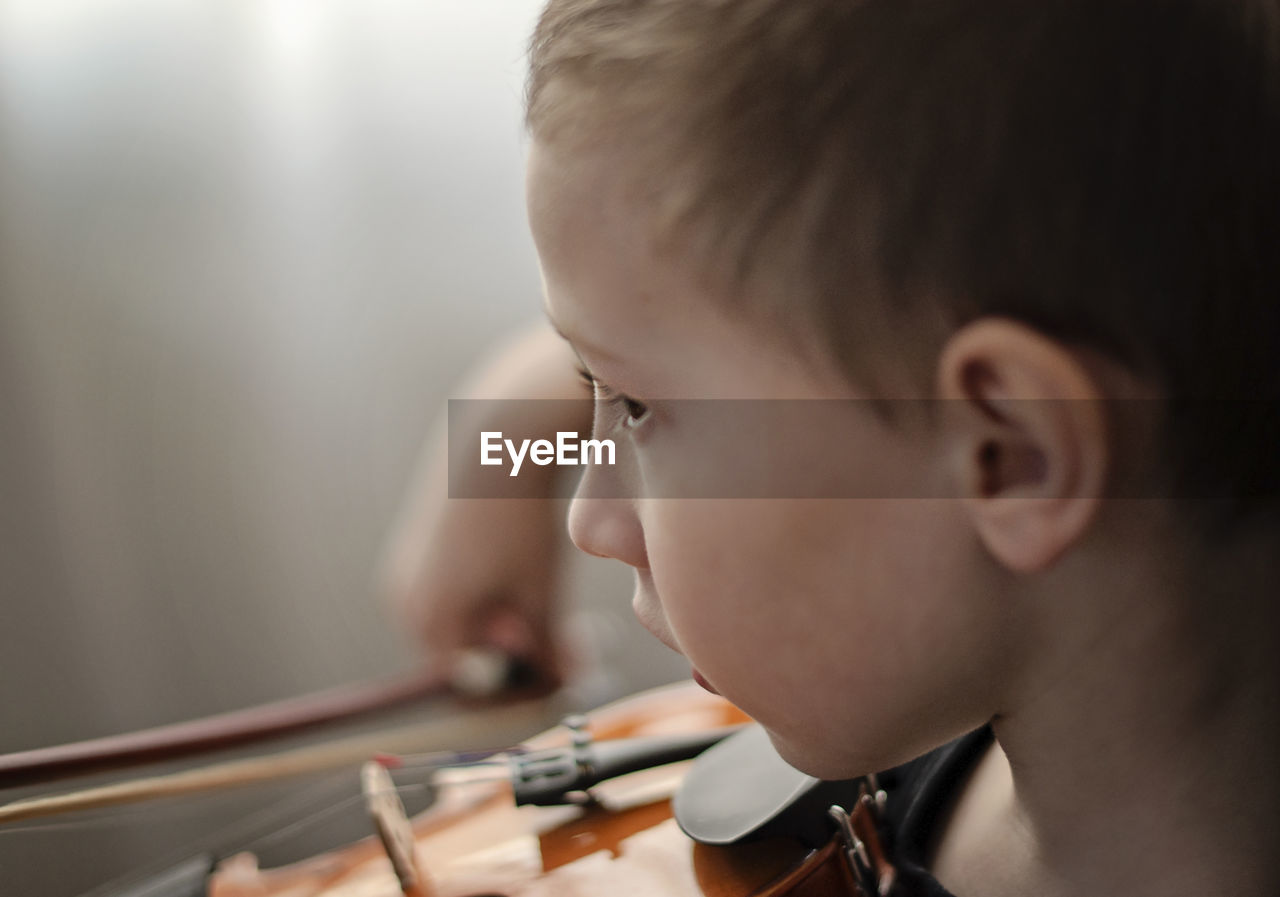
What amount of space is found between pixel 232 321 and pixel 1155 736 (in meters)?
0.93

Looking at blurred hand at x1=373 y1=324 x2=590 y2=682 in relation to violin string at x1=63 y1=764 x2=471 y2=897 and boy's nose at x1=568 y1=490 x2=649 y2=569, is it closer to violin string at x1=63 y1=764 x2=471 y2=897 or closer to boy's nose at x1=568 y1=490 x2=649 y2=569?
violin string at x1=63 y1=764 x2=471 y2=897

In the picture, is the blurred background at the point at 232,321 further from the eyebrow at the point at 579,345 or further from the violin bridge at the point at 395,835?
the eyebrow at the point at 579,345

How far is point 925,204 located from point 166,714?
96cm

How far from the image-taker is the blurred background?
92 centimetres

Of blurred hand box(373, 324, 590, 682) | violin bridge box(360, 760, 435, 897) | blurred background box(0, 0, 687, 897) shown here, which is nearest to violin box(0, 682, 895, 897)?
violin bridge box(360, 760, 435, 897)

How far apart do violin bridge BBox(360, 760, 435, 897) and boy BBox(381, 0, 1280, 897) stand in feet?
0.57

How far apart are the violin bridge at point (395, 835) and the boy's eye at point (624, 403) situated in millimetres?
209

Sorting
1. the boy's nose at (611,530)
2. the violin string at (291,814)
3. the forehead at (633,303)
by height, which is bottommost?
the violin string at (291,814)

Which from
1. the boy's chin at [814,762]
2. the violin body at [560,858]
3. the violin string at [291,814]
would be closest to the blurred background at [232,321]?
the violin string at [291,814]

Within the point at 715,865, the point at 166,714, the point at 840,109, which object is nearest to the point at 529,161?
the point at 840,109

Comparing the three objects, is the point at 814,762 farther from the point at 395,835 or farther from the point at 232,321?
the point at 232,321

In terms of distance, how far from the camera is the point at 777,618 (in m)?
0.28

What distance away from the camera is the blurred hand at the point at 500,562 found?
58cm

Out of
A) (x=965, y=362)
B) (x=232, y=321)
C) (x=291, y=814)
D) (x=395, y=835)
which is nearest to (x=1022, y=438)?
(x=965, y=362)
